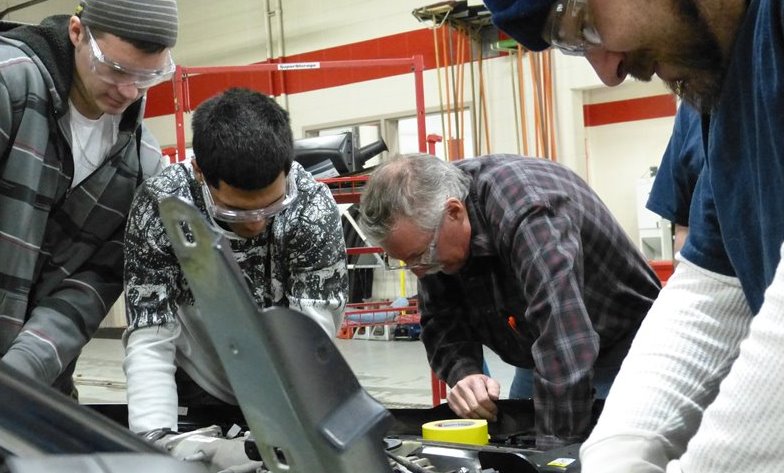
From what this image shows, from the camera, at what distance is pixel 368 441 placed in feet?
2.01

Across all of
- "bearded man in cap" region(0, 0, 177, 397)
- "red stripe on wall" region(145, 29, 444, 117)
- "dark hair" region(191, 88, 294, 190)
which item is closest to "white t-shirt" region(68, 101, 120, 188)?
"bearded man in cap" region(0, 0, 177, 397)

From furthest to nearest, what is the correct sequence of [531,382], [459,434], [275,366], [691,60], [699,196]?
[531,382] → [459,434] → [699,196] → [691,60] → [275,366]

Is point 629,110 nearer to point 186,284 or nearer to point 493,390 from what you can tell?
point 493,390

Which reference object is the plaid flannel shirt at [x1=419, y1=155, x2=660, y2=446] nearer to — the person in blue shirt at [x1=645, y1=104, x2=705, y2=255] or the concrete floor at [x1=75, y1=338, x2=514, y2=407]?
the person in blue shirt at [x1=645, y1=104, x2=705, y2=255]

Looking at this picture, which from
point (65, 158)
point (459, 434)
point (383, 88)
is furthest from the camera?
point (383, 88)

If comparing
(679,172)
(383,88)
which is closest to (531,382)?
(679,172)

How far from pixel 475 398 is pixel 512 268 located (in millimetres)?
301

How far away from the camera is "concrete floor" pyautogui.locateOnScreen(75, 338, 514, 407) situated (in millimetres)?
4891

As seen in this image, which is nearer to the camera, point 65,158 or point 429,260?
point 65,158

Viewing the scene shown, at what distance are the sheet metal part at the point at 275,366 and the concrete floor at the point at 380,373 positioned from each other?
3.87 m

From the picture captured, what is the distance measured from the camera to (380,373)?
18.3ft

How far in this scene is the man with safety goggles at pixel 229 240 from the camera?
1752 millimetres

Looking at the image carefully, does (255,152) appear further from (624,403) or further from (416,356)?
(416,356)

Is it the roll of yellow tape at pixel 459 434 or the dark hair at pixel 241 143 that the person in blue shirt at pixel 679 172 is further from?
the dark hair at pixel 241 143
